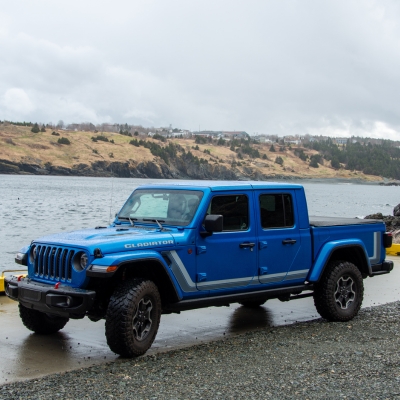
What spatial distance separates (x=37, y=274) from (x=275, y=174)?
158439mm

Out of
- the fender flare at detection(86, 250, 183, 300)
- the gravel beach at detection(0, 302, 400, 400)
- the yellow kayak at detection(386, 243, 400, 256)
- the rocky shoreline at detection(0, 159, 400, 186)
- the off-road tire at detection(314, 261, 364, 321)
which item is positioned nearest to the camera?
the gravel beach at detection(0, 302, 400, 400)

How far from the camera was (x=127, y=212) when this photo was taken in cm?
826

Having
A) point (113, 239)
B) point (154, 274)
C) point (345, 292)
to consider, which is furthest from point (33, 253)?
point (345, 292)

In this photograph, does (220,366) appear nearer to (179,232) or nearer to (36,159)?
(179,232)

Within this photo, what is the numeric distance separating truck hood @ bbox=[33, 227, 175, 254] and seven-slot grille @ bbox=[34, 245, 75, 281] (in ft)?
0.24

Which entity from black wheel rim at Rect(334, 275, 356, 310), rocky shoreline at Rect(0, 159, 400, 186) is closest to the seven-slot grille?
black wheel rim at Rect(334, 275, 356, 310)

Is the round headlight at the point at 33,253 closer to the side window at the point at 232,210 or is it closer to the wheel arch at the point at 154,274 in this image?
the wheel arch at the point at 154,274

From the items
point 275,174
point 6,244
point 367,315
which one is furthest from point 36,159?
point 367,315

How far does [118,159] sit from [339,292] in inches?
5564

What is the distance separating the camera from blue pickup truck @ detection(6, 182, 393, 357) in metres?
6.72

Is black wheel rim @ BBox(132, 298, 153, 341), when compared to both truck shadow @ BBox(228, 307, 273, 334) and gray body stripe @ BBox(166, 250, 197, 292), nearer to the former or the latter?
gray body stripe @ BBox(166, 250, 197, 292)

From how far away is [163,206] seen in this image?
25.9ft

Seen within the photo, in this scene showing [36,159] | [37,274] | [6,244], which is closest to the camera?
[37,274]

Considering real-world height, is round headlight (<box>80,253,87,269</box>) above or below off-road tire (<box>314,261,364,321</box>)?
above
